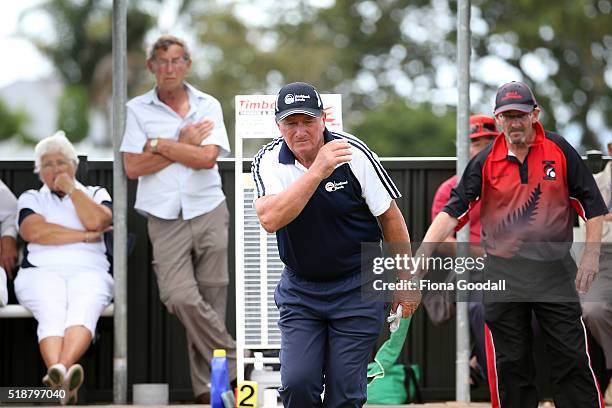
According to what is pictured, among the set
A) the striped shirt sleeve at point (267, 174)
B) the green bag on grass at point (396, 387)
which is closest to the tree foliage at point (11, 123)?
the green bag on grass at point (396, 387)

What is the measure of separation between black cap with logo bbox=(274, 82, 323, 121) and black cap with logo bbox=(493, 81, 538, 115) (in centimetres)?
164

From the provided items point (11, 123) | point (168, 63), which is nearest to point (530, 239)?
point (168, 63)

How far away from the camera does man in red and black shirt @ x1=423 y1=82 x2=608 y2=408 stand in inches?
315

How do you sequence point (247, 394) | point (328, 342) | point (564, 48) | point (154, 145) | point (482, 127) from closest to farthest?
point (328, 342), point (247, 394), point (154, 145), point (482, 127), point (564, 48)

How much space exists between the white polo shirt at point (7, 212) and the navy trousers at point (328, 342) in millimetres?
3389

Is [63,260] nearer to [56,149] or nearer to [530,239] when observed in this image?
[56,149]

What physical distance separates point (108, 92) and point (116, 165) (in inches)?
2195

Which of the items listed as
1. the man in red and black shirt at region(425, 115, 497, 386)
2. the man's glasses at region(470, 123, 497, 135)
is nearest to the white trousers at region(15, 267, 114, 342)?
the man in red and black shirt at region(425, 115, 497, 386)

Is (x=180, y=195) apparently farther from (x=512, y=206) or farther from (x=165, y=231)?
(x=512, y=206)

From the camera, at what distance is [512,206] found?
8.20 metres

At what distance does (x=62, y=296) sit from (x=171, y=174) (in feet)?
3.73

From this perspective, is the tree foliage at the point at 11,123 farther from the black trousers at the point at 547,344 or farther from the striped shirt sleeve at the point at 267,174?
the striped shirt sleeve at the point at 267,174

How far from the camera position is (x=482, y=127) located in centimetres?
1006

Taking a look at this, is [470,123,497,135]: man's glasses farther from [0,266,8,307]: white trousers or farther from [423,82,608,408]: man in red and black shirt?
[0,266,8,307]: white trousers
